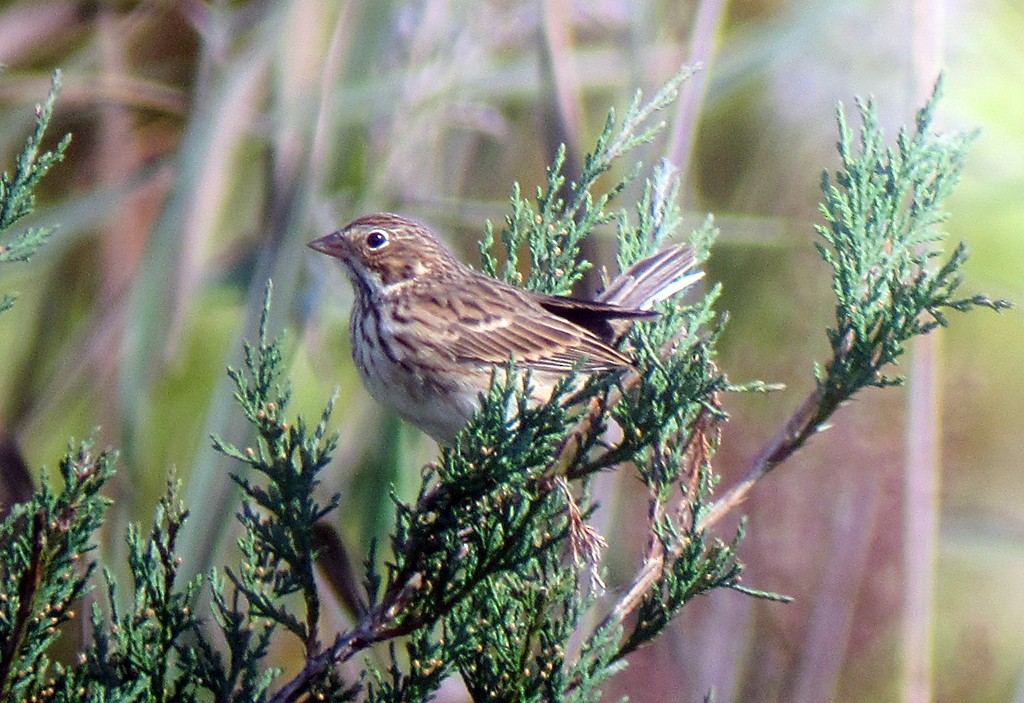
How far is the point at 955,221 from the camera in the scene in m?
3.82

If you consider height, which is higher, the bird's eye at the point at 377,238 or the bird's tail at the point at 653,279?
the bird's eye at the point at 377,238

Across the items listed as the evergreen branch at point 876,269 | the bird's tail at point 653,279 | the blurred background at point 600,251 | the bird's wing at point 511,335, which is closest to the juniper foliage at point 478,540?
the evergreen branch at point 876,269

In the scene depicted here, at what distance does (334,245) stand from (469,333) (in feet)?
1.60

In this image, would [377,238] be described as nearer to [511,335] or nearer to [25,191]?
[511,335]

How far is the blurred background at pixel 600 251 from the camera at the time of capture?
3156 millimetres

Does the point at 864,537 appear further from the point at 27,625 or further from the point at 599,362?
the point at 27,625

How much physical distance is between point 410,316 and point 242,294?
4.69ft

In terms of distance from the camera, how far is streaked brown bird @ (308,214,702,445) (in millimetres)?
2332

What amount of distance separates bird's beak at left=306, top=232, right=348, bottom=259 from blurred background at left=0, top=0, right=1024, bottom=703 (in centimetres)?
18

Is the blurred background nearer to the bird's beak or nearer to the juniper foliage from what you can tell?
the bird's beak

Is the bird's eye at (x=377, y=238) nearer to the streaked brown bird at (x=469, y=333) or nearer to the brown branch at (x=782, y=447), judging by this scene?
the streaked brown bird at (x=469, y=333)

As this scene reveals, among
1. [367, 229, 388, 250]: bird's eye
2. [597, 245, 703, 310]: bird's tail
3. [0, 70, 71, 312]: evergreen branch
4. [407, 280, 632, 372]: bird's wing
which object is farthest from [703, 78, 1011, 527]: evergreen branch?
[367, 229, 388, 250]: bird's eye

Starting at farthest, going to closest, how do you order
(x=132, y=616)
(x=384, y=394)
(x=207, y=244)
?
(x=207, y=244), (x=384, y=394), (x=132, y=616)

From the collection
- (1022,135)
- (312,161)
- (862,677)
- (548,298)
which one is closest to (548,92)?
(312,161)
